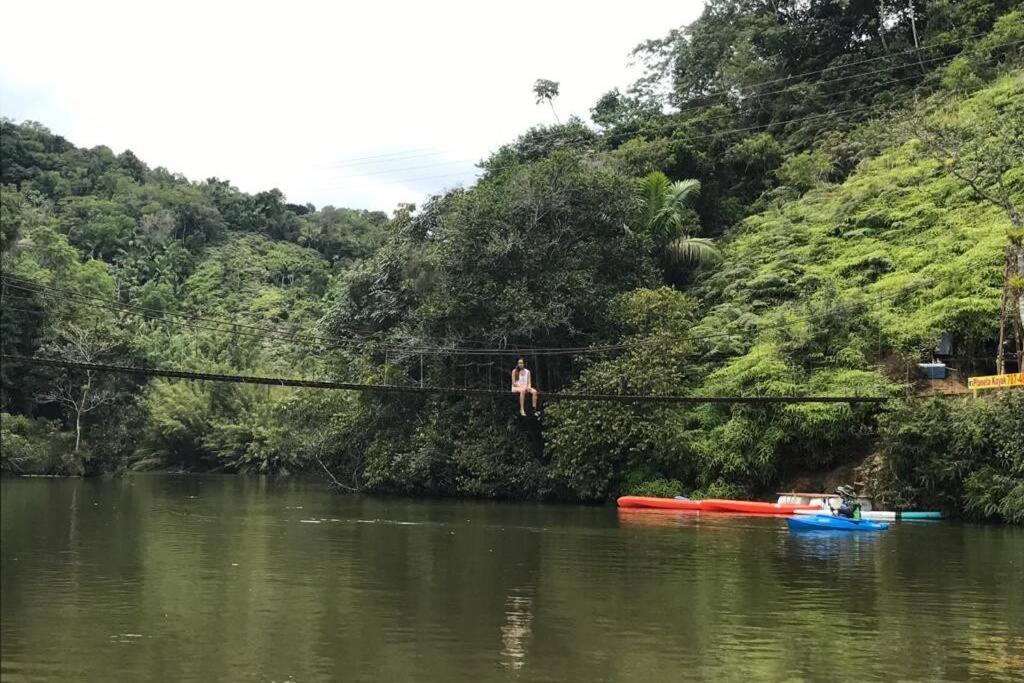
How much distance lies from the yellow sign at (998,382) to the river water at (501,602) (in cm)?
204

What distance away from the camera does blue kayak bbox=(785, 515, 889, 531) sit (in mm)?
14141

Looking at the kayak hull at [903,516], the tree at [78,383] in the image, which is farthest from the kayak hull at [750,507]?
the tree at [78,383]

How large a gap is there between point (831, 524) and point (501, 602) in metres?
7.42

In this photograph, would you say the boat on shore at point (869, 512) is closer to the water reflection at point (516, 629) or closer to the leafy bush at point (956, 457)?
the leafy bush at point (956, 457)

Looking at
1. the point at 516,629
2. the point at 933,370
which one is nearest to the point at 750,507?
the point at 933,370

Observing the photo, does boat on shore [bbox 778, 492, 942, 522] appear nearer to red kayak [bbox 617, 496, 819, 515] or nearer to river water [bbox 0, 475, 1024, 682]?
red kayak [bbox 617, 496, 819, 515]

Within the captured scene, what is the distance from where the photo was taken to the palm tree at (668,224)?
74.4 feet

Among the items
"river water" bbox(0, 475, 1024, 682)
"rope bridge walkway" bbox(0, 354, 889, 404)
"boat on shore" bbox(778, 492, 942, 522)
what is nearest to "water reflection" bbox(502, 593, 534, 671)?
"river water" bbox(0, 475, 1024, 682)

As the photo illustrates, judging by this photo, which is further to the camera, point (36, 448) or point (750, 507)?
point (36, 448)

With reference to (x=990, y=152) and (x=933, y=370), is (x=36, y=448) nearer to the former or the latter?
(x=933, y=370)

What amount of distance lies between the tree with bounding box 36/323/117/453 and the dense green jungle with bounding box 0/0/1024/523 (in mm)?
104

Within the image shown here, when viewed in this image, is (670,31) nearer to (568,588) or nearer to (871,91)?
(871,91)

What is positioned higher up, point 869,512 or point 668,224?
point 668,224

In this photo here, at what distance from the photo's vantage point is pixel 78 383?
2583 centimetres
